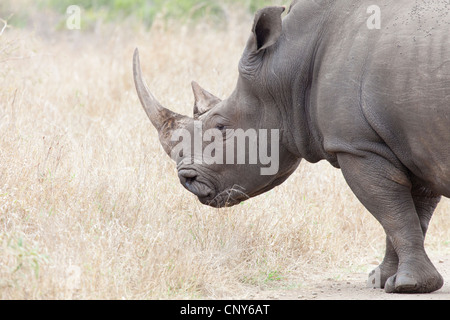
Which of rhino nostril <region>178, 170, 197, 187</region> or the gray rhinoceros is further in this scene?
rhino nostril <region>178, 170, 197, 187</region>

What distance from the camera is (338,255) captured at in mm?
6594

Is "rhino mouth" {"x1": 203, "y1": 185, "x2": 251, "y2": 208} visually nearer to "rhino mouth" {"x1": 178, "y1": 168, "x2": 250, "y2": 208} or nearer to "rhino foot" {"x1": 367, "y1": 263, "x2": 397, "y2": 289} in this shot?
"rhino mouth" {"x1": 178, "y1": 168, "x2": 250, "y2": 208}

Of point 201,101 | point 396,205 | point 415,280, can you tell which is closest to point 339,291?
point 415,280

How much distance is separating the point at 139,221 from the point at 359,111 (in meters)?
1.87

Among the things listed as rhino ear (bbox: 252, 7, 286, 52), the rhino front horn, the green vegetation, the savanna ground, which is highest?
the green vegetation

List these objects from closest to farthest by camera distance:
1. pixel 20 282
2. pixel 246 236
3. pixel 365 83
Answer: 1. pixel 20 282
2. pixel 365 83
3. pixel 246 236

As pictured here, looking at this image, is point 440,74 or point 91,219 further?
point 91,219

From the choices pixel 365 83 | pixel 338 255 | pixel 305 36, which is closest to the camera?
pixel 365 83

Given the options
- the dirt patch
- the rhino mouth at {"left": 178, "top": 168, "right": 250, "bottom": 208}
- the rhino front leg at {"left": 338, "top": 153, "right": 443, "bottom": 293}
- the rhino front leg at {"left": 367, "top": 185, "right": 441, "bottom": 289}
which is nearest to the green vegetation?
the rhino mouth at {"left": 178, "top": 168, "right": 250, "bottom": 208}

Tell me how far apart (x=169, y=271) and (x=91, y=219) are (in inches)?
33.6

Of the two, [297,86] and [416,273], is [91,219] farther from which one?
[416,273]

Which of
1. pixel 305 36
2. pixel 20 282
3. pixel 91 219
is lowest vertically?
pixel 20 282

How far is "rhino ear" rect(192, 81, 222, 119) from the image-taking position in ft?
19.3

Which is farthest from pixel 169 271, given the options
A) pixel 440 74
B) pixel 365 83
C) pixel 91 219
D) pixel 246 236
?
pixel 440 74
